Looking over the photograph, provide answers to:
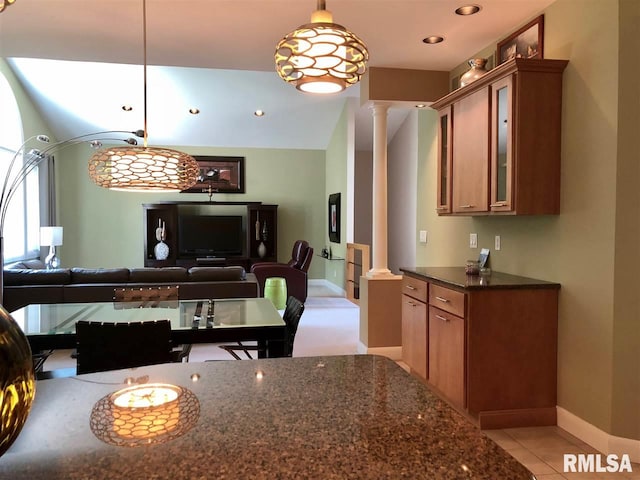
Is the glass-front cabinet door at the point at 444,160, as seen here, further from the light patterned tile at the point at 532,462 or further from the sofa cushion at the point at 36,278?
the sofa cushion at the point at 36,278

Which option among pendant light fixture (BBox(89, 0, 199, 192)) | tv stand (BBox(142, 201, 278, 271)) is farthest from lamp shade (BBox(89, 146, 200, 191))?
tv stand (BBox(142, 201, 278, 271))

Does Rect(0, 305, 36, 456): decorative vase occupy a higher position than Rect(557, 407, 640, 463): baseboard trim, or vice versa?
Rect(0, 305, 36, 456): decorative vase

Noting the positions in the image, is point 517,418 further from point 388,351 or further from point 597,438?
point 388,351

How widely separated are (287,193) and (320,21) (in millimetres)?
8477

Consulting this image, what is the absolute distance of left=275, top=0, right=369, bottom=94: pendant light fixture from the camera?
4.69ft

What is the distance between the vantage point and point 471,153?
3398 millimetres

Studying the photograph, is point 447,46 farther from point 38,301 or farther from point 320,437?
point 38,301

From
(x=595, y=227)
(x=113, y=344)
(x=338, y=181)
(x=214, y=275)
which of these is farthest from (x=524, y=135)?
(x=338, y=181)

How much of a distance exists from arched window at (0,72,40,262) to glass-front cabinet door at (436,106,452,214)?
19.1 feet

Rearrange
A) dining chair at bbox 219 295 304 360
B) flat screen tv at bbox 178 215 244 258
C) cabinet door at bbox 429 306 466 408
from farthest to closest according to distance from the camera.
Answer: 1. flat screen tv at bbox 178 215 244 258
2. cabinet door at bbox 429 306 466 408
3. dining chair at bbox 219 295 304 360

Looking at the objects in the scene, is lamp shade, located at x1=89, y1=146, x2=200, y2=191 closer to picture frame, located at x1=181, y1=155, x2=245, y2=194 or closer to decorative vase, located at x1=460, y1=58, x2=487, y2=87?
decorative vase, located at x1=460, y1=58, x2=487, y2=87

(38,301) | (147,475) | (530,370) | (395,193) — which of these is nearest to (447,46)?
(530,370)

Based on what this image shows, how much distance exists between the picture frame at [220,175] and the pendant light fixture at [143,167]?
22.5 feet

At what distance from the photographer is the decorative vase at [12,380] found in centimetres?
64
